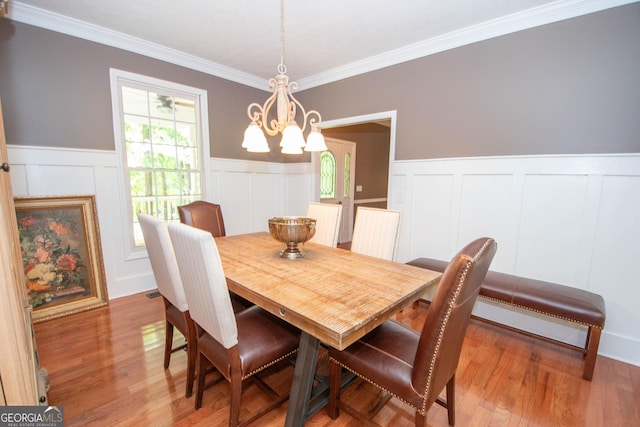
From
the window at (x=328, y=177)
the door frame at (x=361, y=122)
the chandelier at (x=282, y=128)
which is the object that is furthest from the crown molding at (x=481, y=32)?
the chandelier at (x=282, y=128)

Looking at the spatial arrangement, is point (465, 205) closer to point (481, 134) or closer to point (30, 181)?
point (481, 134)

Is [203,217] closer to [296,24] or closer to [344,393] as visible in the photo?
[296,24]

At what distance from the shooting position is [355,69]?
335 centimetres

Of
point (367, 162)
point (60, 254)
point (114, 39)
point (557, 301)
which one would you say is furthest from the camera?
point (367, 162)

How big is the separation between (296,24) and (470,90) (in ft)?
5.64

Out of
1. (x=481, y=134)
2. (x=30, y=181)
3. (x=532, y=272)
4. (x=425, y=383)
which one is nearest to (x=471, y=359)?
(x=532, y=272)

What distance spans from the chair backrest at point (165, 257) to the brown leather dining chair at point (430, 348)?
89cm

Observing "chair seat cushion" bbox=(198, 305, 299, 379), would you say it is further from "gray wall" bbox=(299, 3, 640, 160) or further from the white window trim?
"gray wall" bbox=(299, 3, 640, 160)

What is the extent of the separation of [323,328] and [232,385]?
1.98 feet

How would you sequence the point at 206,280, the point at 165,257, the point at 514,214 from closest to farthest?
the point at 206,280 → the point at 165,257 → the point at 514,214

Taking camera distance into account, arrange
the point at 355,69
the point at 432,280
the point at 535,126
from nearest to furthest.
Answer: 1. the point at 432,280
2. the point at 535,126
3. the point at 355,69

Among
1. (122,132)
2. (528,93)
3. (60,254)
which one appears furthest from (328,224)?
(60,254)

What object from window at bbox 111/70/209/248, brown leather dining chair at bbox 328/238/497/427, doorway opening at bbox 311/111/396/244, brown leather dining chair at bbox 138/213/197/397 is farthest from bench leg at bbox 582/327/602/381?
window at bbox 111/70/209/248

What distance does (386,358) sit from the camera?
1271 mm
